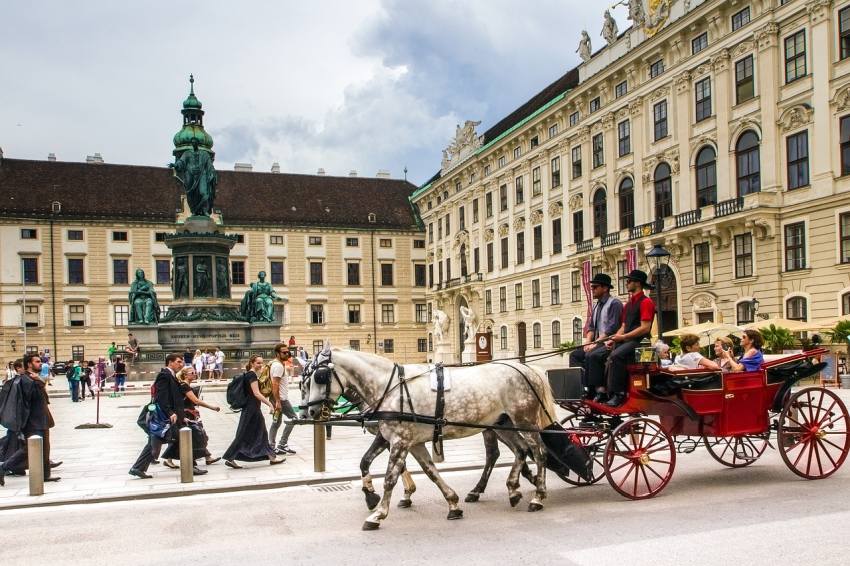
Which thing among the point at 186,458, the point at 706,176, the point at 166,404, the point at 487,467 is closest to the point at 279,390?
the point at 166,404

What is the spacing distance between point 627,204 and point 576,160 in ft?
18.7

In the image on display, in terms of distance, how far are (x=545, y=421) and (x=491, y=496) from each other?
1.25 meters

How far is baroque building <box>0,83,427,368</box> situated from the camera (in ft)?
200

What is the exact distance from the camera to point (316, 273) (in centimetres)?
6838

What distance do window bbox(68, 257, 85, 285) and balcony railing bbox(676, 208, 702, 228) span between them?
154 ft

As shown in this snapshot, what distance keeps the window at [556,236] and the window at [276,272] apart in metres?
27.9

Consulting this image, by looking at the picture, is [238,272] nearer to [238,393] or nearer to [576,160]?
[576,160]

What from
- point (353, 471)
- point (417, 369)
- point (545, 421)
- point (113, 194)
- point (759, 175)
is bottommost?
point (353, 471)

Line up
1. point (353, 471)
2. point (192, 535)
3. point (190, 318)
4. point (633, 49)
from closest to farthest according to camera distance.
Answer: point (192, 535)
point (353, 471)
point (190, 318)
point (633, 49)

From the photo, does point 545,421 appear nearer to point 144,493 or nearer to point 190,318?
point 144,493

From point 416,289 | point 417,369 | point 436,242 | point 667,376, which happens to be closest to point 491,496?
point 417,369

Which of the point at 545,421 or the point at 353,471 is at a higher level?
the point at 545,421

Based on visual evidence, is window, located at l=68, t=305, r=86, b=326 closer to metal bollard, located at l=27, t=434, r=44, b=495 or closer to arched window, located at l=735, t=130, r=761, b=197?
arched window, located at l=735, t=130, r=761, b=197

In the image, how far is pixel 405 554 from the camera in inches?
276
